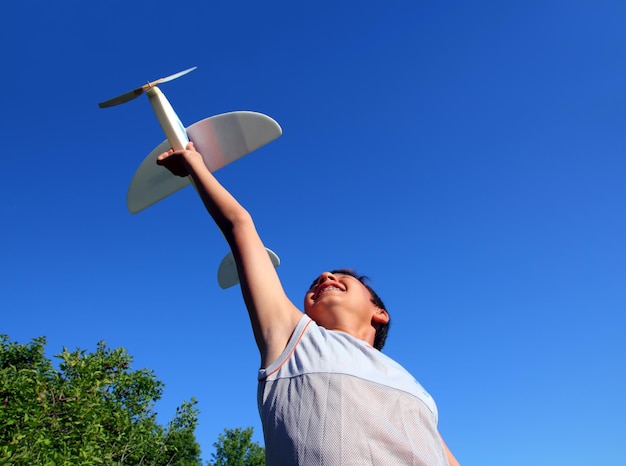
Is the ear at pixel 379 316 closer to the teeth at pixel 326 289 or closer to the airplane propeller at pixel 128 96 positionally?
the teeth at pixel 326 289

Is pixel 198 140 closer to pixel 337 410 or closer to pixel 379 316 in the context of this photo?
pixel 379 316

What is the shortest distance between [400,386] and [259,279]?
61 cm

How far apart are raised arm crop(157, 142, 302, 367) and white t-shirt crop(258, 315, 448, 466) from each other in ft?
0.16

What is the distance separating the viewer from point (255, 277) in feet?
5.82

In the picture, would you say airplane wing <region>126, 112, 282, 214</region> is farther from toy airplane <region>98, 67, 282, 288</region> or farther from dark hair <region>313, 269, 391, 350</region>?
dark hair <region>313, 269, 391, 350</region>

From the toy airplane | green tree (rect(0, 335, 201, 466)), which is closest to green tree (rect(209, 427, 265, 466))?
green tree (rect(0, 335, 201, 466))

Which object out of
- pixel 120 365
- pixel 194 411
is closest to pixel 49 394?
pixel 120 365

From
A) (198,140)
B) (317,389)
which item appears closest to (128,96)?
(198,140)

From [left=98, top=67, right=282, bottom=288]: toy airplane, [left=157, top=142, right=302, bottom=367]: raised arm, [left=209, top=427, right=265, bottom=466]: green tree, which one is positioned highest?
[left=209, top=427, right=265, bottom=466]: green tree

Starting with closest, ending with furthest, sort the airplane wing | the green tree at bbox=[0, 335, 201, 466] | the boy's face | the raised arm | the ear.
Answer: the raised arm, the boy's face, the ear, the airplane wing, the green tree at bbox=[0, 335, 201, 466]

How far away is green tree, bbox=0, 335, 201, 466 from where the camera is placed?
8805 mm

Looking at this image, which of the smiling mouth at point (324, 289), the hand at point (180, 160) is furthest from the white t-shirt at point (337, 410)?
the hand at point (180, 160)

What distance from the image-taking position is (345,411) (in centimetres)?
150

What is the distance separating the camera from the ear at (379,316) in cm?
239
